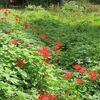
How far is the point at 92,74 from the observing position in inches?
271

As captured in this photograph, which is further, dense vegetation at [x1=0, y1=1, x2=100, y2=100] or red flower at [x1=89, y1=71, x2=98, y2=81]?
red flower at [x1=89, y1=71, x2=98, y2=81]

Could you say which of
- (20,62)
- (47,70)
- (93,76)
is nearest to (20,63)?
(20,62)

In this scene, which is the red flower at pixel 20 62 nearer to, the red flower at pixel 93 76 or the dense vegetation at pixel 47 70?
the dense vegetation at pixel 47 70

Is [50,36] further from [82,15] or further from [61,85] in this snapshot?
[82,15]

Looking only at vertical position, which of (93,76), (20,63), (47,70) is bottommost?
(93,76)

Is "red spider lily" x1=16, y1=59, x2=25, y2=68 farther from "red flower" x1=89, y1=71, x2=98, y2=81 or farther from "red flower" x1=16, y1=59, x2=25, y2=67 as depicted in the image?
"red flower" x1=89, y1=71, x2=98, y2=81

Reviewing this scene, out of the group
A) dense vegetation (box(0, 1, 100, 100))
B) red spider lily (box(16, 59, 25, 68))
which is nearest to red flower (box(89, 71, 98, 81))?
dense vegetation (box(0, 1, 100, 100))

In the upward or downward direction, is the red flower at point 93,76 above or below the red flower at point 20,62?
below

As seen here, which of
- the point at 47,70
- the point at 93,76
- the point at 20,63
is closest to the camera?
the point at 20,63

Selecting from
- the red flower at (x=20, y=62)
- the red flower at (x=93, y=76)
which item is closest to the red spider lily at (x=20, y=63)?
the red flower at (x=20, y=62)

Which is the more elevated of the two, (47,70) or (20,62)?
(20,62)

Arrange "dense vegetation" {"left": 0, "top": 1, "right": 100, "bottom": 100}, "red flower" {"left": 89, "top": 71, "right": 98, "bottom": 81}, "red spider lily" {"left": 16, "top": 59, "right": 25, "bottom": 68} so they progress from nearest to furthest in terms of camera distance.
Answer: "dense vegetation" {"left": 0, "top": 1, "right": 100, "bottom": 100}, "red spider lily" {"left": 16, "top": 59, "right": 25, "bottom": 68}, "red flower" {"left": 89, "top": 71, "right": 98, "bottom": 81}

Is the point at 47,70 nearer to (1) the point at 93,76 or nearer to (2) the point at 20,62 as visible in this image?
(2) the point at 20,62

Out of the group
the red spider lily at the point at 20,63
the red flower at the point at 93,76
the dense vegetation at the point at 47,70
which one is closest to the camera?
the dense vegetation at the point at 47,70
